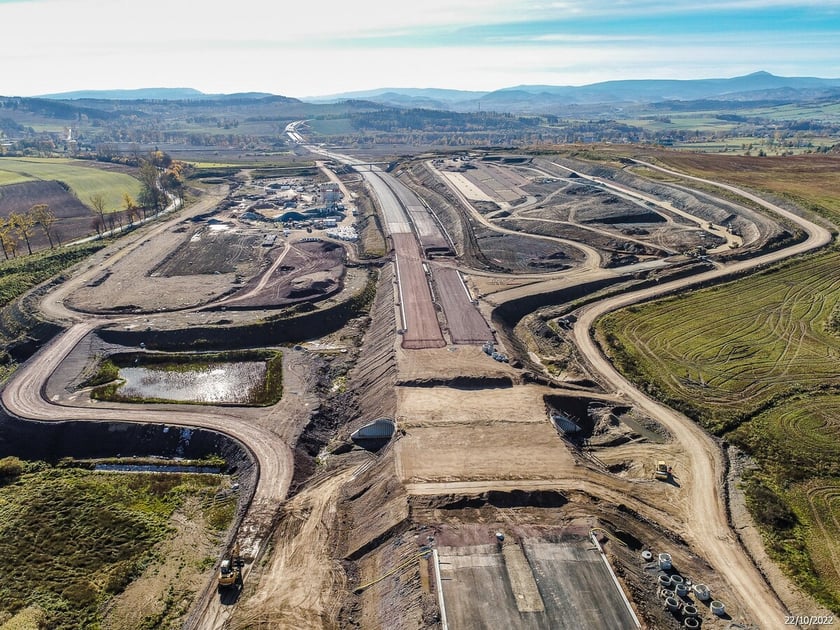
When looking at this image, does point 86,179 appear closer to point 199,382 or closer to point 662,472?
point 199,382

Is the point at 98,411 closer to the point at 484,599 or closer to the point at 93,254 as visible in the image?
the point at 484,599

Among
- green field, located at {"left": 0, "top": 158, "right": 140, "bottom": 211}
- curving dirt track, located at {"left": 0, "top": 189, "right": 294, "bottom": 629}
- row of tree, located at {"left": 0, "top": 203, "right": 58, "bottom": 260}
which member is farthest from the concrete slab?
green field, located at {"left": 0, "top": 158, "right": 140, "bottom": 211}

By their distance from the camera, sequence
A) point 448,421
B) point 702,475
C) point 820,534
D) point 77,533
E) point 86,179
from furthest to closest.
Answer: point 86,179, point 448,421, point 702,475, point 77,533, point 820,534

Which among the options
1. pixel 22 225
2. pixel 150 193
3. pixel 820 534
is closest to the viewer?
pixel 820 534

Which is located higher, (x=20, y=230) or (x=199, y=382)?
(x=20, y=230)

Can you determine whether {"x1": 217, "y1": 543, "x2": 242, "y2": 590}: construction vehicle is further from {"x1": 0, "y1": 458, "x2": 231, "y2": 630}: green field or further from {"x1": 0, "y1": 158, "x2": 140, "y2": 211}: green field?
{"x1": 0, "y1": 158, "x2": 140, "y2": 211}: green field

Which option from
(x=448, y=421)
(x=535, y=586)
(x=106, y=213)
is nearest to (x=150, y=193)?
(x=106, y=213)

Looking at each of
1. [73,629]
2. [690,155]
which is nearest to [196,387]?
[73,629]
